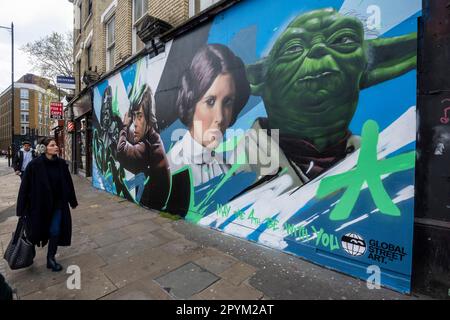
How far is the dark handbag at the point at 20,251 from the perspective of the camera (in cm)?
323

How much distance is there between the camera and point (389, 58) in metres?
2.92

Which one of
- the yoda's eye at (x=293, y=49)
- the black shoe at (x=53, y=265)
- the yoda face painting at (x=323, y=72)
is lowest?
the black shoe at (x=53, y=265)

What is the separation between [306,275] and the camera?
3.29 m

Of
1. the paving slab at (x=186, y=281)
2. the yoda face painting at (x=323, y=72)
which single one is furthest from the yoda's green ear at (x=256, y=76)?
the paving slab at (x=186, y=281)

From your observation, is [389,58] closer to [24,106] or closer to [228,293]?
[228,293]

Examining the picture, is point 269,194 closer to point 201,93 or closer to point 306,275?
point 306,275

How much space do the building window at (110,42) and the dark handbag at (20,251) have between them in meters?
8.65

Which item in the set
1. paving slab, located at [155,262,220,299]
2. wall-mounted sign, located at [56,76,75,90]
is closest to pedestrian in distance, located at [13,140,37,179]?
wall-mounted sign, located at [56,76,75,90]

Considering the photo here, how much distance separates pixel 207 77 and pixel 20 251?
415 cm

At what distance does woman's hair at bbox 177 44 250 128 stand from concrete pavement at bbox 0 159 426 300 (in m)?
2.38

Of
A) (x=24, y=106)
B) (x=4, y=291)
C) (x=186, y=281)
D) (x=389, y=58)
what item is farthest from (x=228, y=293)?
(x=24, y=106)

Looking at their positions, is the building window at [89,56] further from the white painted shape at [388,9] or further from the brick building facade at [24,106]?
the brick building facade at [24,106]

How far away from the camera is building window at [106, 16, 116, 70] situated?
33.3 feet

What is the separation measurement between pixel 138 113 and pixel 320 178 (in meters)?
5.77
